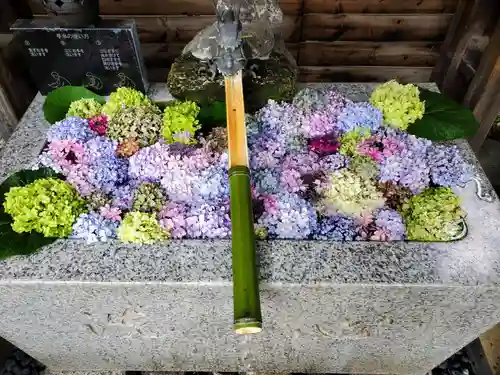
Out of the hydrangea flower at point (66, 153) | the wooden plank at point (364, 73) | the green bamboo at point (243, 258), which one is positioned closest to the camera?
the green bamboo at point (243, 258)

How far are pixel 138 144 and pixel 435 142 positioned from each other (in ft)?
Result: 4.86

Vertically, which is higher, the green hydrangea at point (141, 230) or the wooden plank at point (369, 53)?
the wooden plank at point (369, 53)

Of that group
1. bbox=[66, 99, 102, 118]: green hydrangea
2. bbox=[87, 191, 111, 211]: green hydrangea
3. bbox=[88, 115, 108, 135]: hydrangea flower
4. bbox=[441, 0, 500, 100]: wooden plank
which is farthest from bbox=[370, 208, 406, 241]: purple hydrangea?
→ bbox=[441, 0, 500, 100]: wooden plank

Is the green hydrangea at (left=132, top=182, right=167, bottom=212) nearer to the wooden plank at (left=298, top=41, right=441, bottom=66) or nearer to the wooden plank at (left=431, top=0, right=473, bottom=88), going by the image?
the wooden plank at (left=298, top=41, right=441, bottom=66)

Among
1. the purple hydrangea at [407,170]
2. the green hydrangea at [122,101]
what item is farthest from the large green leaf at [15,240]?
the purple hydrangea at [407,170]

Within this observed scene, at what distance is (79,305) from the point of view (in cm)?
194

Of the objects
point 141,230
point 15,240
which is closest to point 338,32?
point 141,230

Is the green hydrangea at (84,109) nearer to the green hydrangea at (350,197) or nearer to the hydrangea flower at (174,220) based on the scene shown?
the hydrangea flower at (174,220)

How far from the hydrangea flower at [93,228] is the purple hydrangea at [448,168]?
4.81 ft

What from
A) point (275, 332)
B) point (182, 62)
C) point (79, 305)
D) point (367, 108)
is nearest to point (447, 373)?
point (275, 332)

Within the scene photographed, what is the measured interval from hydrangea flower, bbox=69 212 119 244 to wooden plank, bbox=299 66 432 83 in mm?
2552

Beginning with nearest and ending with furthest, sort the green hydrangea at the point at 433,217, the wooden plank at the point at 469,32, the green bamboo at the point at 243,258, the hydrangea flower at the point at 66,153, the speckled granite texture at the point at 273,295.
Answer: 1. the green bamboo at the point at 243,258
2. the speckled granite texture at the point at 273,295
3. the green hydrangea at the point at 433,217
4. the hydrangea flower at the point at 66,153
5. the wooden plank at the point at 469,32

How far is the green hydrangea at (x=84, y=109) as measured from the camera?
7.64 ft

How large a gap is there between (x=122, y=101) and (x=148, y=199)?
658mm
